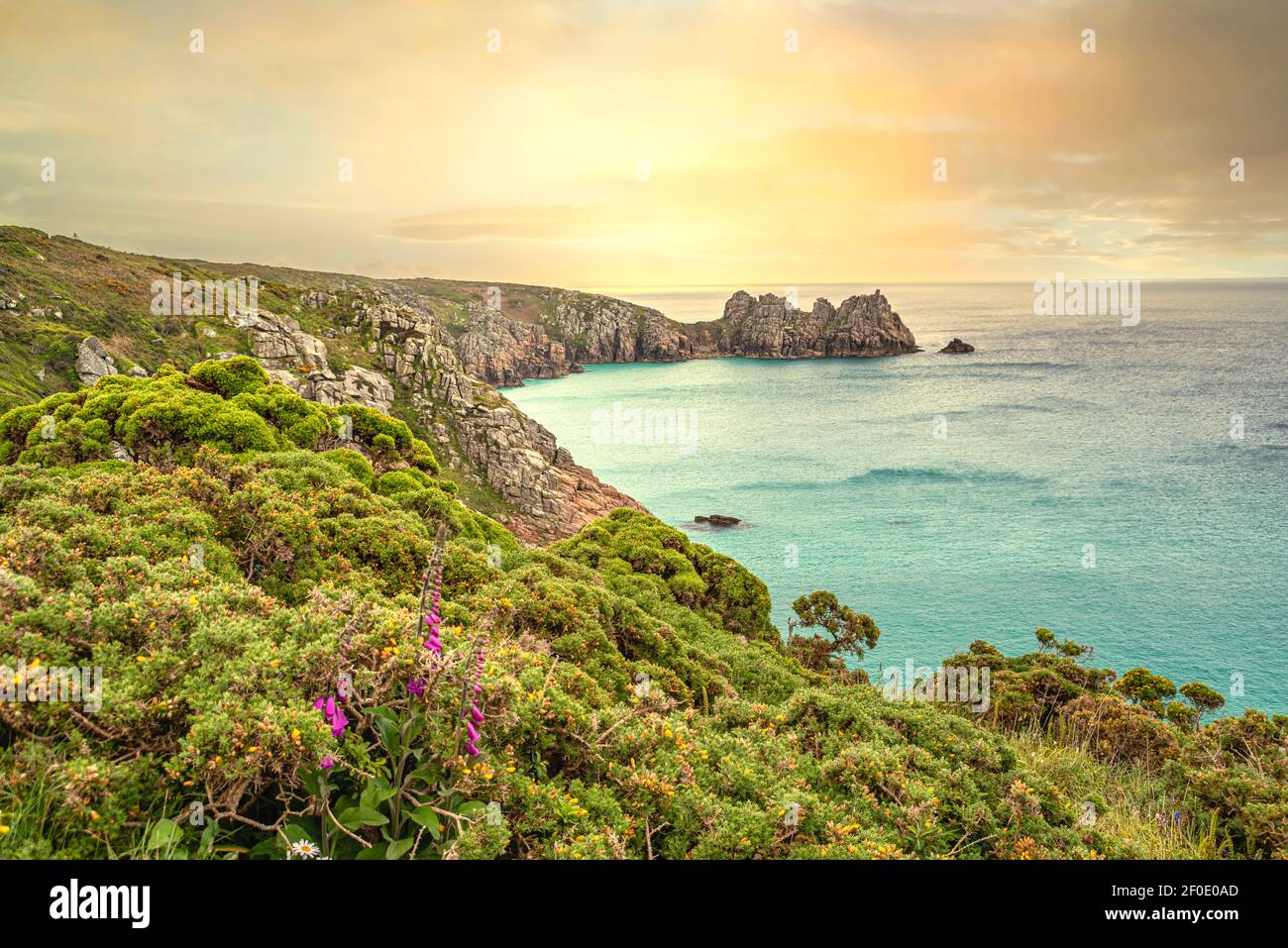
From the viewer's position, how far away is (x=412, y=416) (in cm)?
4631

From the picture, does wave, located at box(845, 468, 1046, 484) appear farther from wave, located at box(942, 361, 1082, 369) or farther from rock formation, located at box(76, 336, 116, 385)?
wave, located at box(942, 361, 1082, 369)

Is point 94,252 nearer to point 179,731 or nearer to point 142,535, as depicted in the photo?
point 142,535

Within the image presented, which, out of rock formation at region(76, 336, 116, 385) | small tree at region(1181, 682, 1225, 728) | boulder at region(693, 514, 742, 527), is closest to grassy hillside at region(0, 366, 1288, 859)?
small tree at region(1181, 682, 1225, 728)

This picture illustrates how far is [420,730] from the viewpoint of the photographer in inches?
158

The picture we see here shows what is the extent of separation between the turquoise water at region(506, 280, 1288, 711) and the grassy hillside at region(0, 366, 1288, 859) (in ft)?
82.9

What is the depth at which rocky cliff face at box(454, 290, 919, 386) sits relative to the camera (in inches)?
6319

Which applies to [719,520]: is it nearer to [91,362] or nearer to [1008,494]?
[1008,494]

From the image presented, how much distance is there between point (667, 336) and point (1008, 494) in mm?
134443

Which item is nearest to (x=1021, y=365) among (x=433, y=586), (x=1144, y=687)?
(x=1144, y=687)

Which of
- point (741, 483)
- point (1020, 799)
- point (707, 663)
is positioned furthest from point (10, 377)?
A: point (741, 483)

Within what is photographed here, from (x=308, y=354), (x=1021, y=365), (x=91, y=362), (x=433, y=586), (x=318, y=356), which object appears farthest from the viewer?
(x=1021, y=365)

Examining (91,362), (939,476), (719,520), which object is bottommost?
(719,520)
